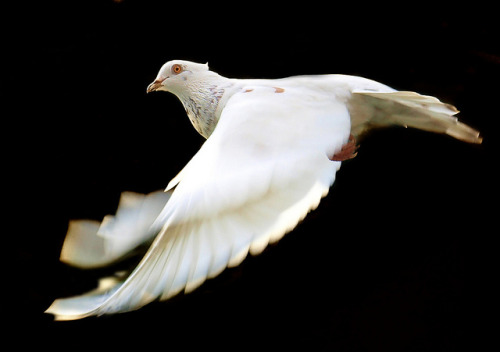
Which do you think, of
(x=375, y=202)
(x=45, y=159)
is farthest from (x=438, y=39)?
(x=45, y=159)

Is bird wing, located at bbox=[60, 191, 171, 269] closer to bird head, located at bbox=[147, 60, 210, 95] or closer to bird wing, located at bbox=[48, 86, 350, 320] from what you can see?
bird wing, located at bbox=[48, 86, 350, 320]

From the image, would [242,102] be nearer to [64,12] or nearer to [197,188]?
[197,188]

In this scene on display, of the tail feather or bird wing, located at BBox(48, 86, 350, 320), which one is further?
the tail feather

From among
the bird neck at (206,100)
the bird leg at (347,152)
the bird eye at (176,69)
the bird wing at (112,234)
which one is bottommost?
the bird wing at (112,234)

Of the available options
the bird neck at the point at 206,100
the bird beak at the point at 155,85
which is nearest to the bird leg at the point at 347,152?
the bird neck at the point at 206,100

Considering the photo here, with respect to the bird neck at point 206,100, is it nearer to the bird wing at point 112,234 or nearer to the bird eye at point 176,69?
the bird eye at point 176,69

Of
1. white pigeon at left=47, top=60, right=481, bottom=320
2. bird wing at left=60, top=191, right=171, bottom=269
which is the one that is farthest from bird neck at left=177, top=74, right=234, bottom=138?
bird wing at left=60, top=191, right=171, bottom=269

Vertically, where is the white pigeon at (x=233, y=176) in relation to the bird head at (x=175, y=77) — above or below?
below
